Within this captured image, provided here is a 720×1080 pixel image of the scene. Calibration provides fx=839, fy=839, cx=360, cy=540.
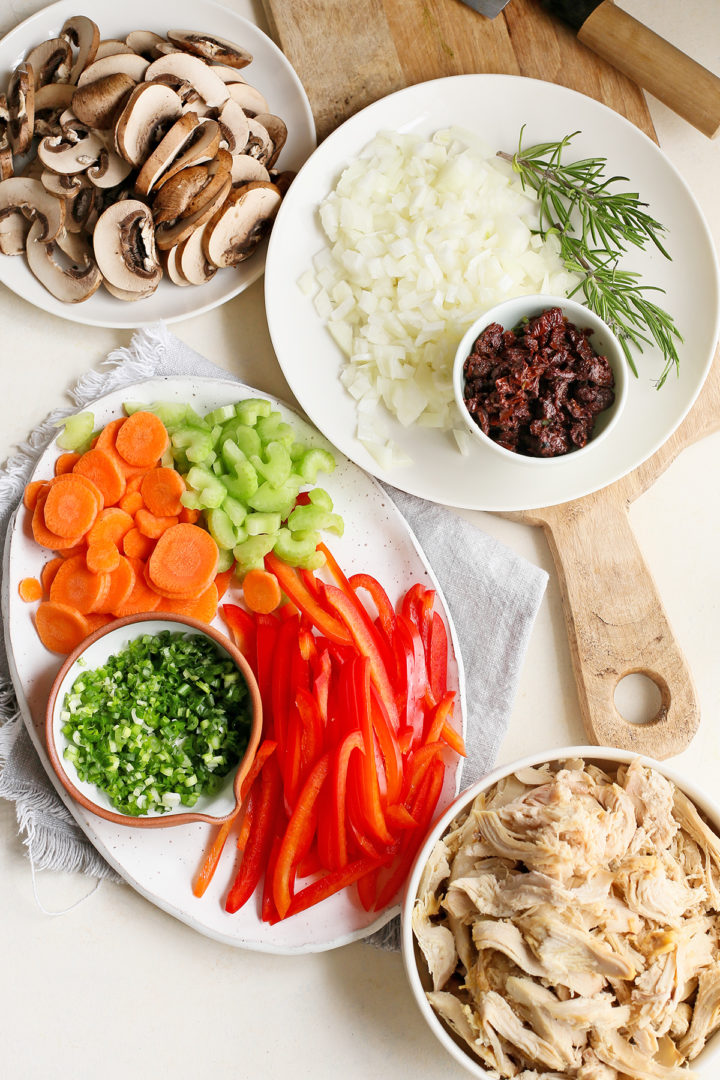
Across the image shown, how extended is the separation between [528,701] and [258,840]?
32.0 inches

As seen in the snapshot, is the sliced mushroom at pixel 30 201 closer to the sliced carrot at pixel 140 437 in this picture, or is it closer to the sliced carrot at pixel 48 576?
the sliced carrot at pixel 140 437

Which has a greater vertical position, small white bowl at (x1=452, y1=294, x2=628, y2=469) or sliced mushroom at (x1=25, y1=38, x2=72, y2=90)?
small white bowl at (x1=452, y1=294, x2=628, y2=469)

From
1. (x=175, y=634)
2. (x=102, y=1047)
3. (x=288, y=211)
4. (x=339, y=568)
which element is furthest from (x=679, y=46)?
(x=102, y=1047)

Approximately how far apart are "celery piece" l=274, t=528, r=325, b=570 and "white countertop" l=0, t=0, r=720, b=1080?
1.49ft

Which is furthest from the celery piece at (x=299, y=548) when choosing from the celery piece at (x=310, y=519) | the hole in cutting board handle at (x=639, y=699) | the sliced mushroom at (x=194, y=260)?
the hole in cutting board handle at (x=639, y=699)

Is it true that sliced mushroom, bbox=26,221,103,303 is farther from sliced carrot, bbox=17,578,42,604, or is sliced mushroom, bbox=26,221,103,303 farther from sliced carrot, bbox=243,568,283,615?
sliced carrot, bbox=243,568,283,615

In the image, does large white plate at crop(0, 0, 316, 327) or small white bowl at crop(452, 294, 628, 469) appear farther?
large white plate at crop(0, 0, 316, 327)

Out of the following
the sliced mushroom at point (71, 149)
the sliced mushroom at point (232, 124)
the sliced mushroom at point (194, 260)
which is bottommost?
the sliced mushroom at point (194, 260)

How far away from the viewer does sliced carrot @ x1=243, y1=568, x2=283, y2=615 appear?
2086 mm

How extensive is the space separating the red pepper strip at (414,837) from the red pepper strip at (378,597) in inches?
14.5

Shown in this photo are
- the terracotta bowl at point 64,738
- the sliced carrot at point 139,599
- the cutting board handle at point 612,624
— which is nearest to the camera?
the terracotta bowl at point 64,738

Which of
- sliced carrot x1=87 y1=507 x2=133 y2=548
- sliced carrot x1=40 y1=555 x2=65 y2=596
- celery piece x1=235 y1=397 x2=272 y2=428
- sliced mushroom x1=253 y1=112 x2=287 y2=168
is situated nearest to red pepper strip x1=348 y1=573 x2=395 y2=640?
celery piece x1=235 y1=397 x2=272 y2=428

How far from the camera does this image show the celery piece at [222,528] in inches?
82.0

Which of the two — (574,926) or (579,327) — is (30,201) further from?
(574,926)
